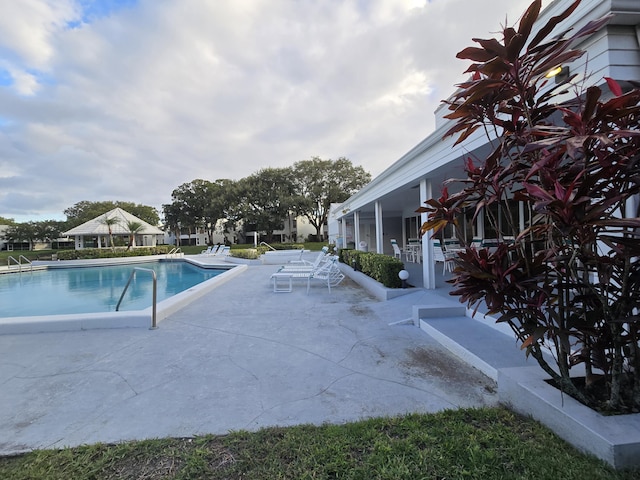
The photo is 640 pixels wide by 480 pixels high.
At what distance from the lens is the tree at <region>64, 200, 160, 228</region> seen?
150ft

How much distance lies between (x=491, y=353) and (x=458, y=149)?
314 centimetres

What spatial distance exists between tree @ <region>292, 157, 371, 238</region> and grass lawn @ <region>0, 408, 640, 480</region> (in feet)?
114

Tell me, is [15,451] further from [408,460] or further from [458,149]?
[458,149]

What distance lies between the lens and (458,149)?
4816 mm

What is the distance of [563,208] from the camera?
1509 millimetres

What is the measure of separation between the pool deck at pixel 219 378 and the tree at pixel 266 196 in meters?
32.3

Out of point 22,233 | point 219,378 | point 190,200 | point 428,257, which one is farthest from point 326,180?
point 22,233

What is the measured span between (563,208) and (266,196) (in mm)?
37380

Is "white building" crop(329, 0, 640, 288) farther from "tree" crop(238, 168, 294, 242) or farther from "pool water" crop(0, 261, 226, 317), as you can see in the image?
"tree" crop(238, 168, 294, 242)

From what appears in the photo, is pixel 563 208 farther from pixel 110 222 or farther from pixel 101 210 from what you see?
pixel 101 210

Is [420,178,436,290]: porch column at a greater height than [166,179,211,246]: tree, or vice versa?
[166,179,211,246]: tree

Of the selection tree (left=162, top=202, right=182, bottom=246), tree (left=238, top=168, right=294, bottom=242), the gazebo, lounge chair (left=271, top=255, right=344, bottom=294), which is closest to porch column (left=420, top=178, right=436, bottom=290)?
lounge chair (left=271, top=255, right=344, bottom=294)

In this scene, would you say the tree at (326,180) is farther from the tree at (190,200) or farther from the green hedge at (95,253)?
the green hedge at (95,253)

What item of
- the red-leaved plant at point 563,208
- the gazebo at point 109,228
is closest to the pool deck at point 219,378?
the red-leaved plant at point 563,208
